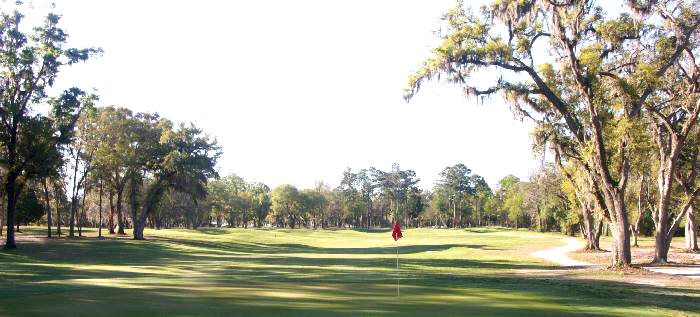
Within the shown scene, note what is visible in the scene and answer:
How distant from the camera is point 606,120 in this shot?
23.9 metres

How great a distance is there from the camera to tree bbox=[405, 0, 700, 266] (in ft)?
72.2

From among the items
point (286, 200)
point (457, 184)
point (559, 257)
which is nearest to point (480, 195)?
point (457, 184)

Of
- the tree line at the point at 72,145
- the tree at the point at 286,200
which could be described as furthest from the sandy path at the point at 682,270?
the tree at the point at 286,200

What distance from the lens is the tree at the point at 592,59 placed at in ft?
72.2

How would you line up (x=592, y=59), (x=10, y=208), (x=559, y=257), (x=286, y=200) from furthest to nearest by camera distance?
(x=286, y=200) < (x=10, y=208) < (x=559, y=257) < (x=592, y=59)

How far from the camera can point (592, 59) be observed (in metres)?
22.1

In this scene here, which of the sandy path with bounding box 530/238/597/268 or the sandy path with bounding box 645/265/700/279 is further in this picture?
the sandy path with bounding box 530/238/597/268

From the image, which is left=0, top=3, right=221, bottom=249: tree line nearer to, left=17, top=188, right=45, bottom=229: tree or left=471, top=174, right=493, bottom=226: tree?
left=17, top=188, right=45, bottom=229: tree

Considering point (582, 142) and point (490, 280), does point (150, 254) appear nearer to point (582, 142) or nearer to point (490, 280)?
point (490, 280)

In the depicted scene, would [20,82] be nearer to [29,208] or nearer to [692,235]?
[29,208]

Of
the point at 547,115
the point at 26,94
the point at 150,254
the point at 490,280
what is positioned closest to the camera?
the point at 490,280

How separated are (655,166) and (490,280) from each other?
22253 millimetres

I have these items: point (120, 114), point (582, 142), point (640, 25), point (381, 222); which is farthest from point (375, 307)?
point (381, 222)

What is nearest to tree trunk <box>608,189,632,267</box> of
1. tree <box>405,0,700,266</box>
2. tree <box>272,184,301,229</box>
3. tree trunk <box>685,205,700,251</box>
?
tree <box>405,0,700,266</box>
